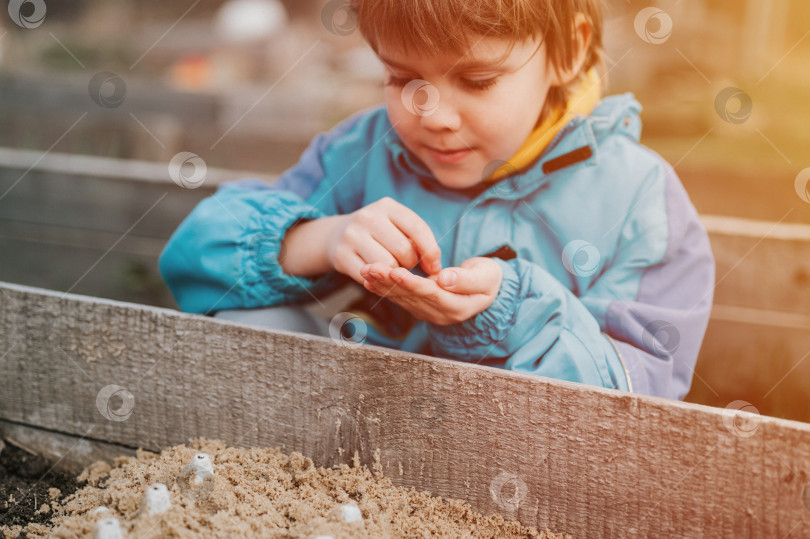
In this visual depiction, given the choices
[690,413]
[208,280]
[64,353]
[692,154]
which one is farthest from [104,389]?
[692,154]

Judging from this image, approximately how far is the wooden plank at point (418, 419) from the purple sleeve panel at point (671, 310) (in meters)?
0.34

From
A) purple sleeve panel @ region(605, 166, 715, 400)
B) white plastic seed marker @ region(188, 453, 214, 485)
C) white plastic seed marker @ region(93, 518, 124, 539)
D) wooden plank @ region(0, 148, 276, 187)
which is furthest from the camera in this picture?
wooden plank @ region(0, 148, 276, 187)

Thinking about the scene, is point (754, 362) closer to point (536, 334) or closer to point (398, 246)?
point (536, 334)

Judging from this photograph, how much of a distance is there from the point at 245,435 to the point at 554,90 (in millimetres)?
1008

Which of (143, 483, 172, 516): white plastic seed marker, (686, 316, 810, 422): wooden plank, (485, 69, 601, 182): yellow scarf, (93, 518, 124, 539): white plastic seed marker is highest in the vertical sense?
(485, 69, 601, 182): yellow scarf

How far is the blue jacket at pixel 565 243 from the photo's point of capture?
1488mm

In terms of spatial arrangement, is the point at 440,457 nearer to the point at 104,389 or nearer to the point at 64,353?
the point at 104,389

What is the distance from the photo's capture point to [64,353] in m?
1.50

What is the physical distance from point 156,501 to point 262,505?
0.56 ft

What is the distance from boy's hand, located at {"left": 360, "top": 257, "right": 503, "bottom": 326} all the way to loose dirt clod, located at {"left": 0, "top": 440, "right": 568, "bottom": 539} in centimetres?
31

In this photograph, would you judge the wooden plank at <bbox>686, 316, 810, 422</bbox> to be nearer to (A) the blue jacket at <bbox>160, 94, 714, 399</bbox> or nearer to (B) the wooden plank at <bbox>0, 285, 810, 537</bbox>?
(A) the blue jacket at <bbox>160, 94, 714, 399</bbox>

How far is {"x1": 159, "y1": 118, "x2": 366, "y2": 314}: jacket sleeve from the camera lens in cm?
157

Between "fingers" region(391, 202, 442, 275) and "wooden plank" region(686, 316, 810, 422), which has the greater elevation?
"wooden plank" region(686, 316, 810, 422)

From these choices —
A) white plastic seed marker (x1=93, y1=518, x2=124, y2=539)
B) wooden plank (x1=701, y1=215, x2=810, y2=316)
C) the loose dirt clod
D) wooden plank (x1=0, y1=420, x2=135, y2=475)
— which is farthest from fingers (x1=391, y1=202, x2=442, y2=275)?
wooden plank (x1=701, y1=215, x2=810, y2=316)
